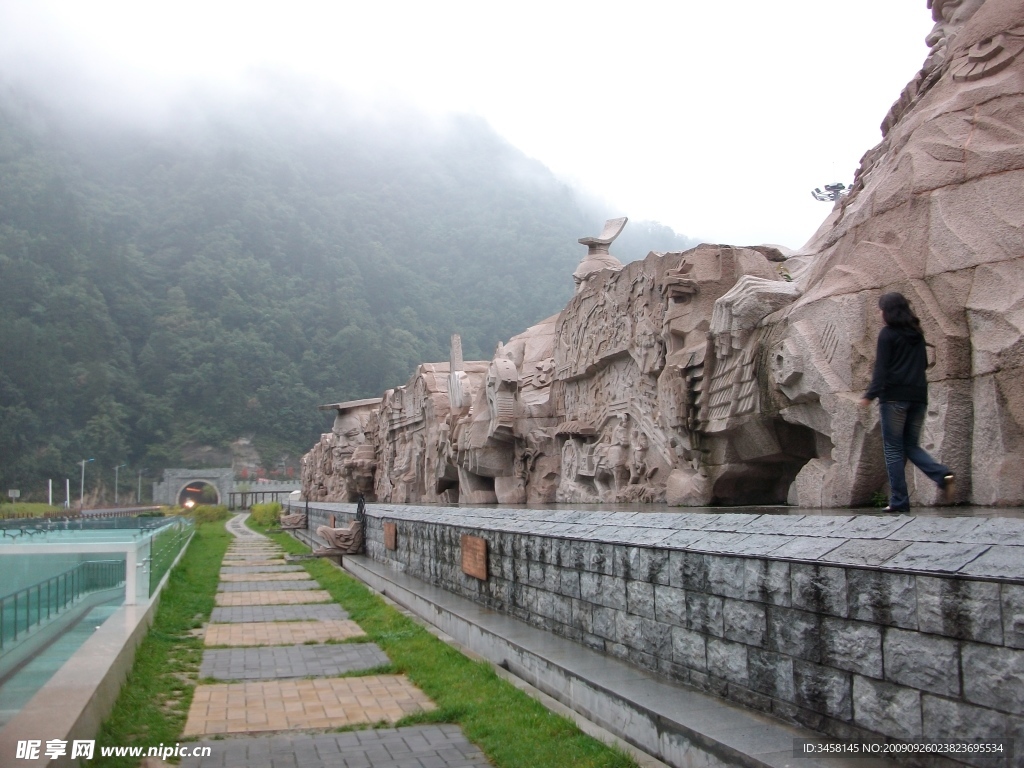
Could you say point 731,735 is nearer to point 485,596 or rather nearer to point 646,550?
point 646,550

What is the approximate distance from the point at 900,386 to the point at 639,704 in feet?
6.25

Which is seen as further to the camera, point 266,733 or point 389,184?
point 389,184

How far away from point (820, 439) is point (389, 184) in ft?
303

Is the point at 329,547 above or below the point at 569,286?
below

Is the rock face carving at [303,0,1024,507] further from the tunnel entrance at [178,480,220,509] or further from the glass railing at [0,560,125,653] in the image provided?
the tunnel entrance at [178,480,220,509]

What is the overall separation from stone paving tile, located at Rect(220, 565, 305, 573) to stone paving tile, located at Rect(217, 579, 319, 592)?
2.08 meters

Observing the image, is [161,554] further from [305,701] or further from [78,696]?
[78,696]

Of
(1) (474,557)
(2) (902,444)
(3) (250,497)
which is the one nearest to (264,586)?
(1) (474,557)

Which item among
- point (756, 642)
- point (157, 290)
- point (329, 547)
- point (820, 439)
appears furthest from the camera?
point (157, 290)

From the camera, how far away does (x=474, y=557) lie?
25.8 feet

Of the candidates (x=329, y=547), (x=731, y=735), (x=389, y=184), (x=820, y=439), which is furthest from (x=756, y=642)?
(x=389, y=184)

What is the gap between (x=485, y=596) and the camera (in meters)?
7.67

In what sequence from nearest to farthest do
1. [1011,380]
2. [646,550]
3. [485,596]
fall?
[1011,380]
[646,550]
[485,596]

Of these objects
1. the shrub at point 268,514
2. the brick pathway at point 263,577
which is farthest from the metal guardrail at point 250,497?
the brick pathway at point 263,577
